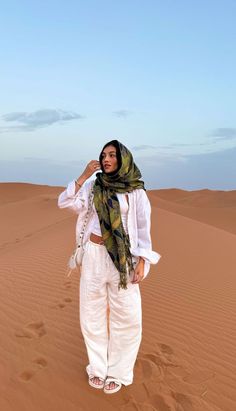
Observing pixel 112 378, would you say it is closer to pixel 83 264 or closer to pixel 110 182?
pixel 83 264

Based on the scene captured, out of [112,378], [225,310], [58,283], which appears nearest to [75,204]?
[112,378]

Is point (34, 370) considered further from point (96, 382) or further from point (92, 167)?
point (92, 167)

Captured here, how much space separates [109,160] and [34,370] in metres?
2.29

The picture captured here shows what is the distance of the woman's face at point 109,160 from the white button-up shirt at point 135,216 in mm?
266

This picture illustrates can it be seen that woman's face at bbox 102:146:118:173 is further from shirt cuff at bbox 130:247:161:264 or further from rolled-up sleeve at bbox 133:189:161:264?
shirt cuff at bbox 130:247:161:264

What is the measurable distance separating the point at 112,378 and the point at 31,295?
308 cm

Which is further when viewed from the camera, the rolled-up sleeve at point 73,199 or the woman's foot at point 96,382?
the woman's foot at point 96,382

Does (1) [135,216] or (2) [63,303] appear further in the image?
(2) [63,303]

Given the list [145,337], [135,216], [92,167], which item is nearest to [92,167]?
[92,167]

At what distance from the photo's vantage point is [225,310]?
5.82 m

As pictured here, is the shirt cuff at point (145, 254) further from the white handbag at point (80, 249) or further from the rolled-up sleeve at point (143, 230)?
the white handbag at point (80, 249)

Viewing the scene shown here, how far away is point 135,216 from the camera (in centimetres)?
335

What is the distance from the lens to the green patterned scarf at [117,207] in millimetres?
3217

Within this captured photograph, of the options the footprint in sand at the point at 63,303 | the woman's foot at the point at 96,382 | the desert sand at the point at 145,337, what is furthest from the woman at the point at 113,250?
the footprint in sand at the point at 63,303
